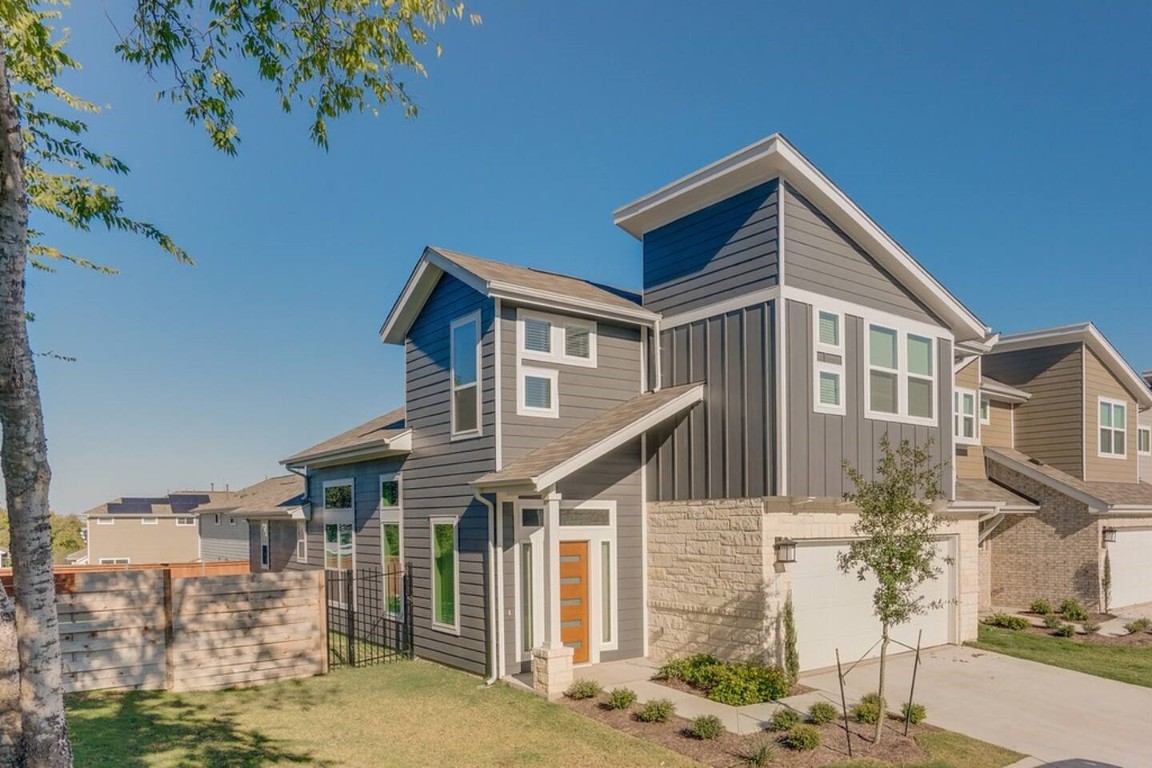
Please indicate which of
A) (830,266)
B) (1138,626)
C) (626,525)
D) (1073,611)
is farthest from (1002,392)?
(626,525)

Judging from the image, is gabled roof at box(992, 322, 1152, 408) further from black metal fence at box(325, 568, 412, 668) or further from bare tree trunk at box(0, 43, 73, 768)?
bare tree trunk at box(0, 43, 73, 768)

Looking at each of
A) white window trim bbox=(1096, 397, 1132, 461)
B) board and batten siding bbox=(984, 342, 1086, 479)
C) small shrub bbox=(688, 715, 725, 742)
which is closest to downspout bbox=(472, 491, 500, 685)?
small shrub bbox=(688, 715, 725, 742)

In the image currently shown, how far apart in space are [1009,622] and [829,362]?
8399 mm

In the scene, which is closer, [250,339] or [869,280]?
[869,280]

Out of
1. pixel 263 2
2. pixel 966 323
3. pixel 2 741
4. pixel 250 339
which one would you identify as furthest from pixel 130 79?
pixel 250 339

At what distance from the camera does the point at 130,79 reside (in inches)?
251

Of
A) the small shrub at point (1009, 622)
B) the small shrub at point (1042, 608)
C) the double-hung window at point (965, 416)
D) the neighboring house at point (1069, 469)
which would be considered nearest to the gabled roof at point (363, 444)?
the small shrub at point (1009, 622)

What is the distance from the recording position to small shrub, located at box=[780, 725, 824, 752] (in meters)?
7.52

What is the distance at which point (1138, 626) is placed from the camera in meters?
14.6

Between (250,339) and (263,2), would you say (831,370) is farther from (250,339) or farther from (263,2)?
(250,339)

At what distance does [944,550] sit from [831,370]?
16.3 feet

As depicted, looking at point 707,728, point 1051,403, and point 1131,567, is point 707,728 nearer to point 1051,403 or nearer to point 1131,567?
point 1131,567

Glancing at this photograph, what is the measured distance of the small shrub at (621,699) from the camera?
885 centimetres

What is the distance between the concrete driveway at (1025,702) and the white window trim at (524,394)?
5.32 m
